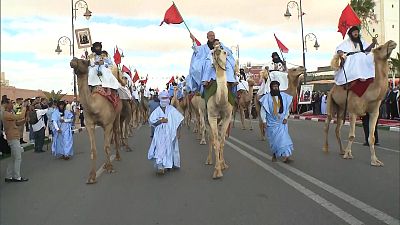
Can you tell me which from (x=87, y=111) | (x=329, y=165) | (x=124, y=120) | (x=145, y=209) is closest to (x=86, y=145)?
(x=124, y=120)

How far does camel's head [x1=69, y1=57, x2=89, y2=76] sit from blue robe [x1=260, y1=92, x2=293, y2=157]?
4.19m

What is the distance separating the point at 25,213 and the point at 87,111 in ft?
10.7

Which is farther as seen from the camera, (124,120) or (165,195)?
(124,120)

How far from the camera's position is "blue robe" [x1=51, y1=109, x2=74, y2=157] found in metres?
14.3

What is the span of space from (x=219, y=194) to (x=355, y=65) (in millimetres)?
5264

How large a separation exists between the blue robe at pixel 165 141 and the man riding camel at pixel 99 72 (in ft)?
4.45

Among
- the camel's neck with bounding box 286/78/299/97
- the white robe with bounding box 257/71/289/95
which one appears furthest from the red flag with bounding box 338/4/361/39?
the white robe with bounding box 257/71/289/95

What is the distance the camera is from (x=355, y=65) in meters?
11.3

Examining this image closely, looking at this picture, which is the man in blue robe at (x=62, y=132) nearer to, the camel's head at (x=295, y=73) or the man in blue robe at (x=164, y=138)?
the man in blue robe at (x=164, y=138)

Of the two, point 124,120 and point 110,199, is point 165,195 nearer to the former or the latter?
point 110,199

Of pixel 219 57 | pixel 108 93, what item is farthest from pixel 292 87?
pixel 108 93

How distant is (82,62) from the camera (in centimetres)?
996

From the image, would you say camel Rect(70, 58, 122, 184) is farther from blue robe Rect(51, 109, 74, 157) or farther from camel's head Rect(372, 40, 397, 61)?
camel's head Rect(372, 40, 397, 61)

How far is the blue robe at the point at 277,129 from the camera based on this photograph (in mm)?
10930
